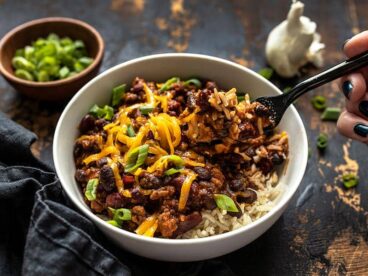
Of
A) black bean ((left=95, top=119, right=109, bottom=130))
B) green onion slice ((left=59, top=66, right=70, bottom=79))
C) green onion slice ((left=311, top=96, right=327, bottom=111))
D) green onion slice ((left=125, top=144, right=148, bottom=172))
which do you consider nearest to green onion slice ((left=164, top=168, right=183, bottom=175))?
green onion slice ((left=125, top=144, right=148, bottom=172))

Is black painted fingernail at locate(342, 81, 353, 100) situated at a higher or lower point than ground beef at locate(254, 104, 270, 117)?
higher

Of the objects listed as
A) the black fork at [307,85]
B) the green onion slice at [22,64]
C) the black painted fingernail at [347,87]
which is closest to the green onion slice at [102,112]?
the green onion slice at [22,64]

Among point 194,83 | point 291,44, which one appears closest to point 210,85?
point 194,83

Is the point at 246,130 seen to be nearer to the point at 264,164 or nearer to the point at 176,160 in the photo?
the point at 264,164

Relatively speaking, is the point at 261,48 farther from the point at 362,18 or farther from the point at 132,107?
the point at 132,107

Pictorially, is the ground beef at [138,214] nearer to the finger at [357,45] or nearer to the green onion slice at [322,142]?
the green onion slice at [322,142]

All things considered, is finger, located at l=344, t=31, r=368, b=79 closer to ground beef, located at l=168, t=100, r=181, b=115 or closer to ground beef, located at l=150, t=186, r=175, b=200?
ground beef, located at l=168, t=100, r=181, b=115
